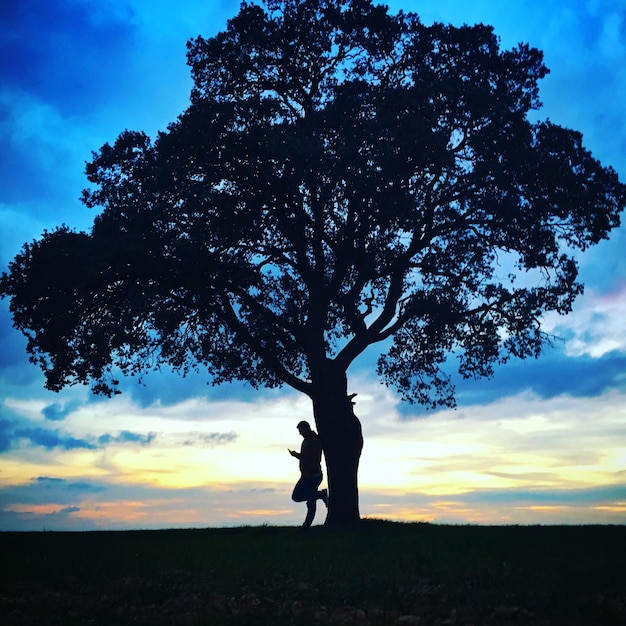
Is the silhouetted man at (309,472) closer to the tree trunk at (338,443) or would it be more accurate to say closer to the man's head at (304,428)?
the man's head at (304,428)

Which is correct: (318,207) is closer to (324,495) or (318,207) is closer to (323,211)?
(323,211)

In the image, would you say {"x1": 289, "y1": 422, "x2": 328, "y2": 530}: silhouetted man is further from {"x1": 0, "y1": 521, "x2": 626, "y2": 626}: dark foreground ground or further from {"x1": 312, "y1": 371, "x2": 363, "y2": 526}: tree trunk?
{"x1": 0, "y1": 521, "x2": 626, "y2": 626}: dark foreground ground

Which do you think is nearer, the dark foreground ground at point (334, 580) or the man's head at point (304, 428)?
the dark foreground ground at point (334, 580)

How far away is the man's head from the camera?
24.4m

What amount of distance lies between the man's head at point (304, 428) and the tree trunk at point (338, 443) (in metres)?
1.87

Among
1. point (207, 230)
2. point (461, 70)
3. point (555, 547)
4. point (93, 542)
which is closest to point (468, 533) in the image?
point (555, 547)

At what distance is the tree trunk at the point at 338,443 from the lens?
25.8m

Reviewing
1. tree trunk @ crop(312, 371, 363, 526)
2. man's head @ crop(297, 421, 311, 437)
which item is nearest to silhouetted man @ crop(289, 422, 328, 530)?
man's head @ crop(297, 421, 311, 437)

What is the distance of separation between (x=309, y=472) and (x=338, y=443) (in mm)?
2531

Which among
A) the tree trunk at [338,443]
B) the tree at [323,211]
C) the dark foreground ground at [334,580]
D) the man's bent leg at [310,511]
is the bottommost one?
the dark foreground ground at [334,580]

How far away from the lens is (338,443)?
26172mm

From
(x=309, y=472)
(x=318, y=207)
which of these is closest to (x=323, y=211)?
(x=318, y=207)

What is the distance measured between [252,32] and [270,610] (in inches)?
844

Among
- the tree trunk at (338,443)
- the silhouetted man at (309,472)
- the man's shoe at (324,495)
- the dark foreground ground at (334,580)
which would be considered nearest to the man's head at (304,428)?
the silhouetted man at (309,472)
